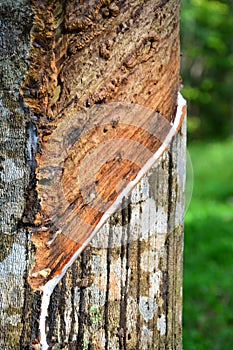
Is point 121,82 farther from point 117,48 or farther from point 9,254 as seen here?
point 9,254

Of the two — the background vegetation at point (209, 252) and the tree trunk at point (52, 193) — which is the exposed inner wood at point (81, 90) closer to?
the tree trunk at point (52, 193)

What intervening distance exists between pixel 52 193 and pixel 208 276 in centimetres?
414

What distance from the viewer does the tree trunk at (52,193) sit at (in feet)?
4.51

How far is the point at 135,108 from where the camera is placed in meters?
1.54

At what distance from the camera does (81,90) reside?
56.7 inches

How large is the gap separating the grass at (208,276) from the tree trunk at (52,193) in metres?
2.46

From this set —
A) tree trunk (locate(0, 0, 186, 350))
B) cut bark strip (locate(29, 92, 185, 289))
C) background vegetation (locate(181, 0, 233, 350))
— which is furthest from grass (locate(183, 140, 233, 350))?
cut bark strip (locate(29, 92, 185, 289))

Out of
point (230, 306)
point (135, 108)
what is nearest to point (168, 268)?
point (135, 108)

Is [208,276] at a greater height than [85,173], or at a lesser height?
greater

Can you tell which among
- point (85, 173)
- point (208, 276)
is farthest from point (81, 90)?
point (208, 276)

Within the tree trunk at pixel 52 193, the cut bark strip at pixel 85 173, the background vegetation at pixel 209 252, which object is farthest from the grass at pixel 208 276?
the cut bark strip at pixel 85 173

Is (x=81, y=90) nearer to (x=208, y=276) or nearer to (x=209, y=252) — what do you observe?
(x=208, y=276)

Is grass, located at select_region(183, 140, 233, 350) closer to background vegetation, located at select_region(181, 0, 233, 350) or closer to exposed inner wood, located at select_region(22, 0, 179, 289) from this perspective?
background vegetation, located at select_region(181, 0, 233, 350)

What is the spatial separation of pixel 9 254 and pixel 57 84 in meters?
0.44
